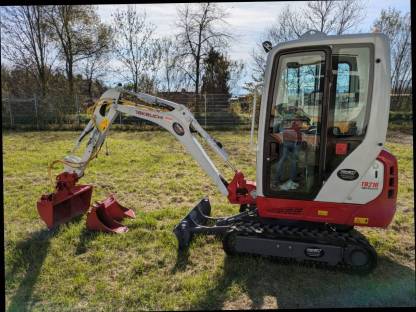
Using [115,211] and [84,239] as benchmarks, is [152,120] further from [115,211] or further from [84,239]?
[84,239]

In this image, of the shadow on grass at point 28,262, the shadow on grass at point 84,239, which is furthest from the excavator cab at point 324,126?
the shadow on grass at point 28,262

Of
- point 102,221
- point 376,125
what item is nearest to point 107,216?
point 102,221

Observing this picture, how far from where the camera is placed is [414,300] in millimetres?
3633

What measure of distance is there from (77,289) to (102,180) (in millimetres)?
4458

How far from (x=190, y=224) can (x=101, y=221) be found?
1.40 metres

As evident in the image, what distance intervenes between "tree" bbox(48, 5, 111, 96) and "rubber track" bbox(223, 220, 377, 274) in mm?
16638

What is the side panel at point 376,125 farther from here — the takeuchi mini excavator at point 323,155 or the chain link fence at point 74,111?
the chain link fence at point 74,111

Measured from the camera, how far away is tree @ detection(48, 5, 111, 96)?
17.4 metres

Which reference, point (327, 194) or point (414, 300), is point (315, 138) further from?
point (414, 300)

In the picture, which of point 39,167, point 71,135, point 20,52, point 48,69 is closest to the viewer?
point 39,167

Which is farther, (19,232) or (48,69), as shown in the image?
(48,69)

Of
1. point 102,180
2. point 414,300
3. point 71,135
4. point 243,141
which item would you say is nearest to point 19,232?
point 102,180

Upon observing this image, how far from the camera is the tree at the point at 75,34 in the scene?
1744cm

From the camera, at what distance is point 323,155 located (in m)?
3.85
